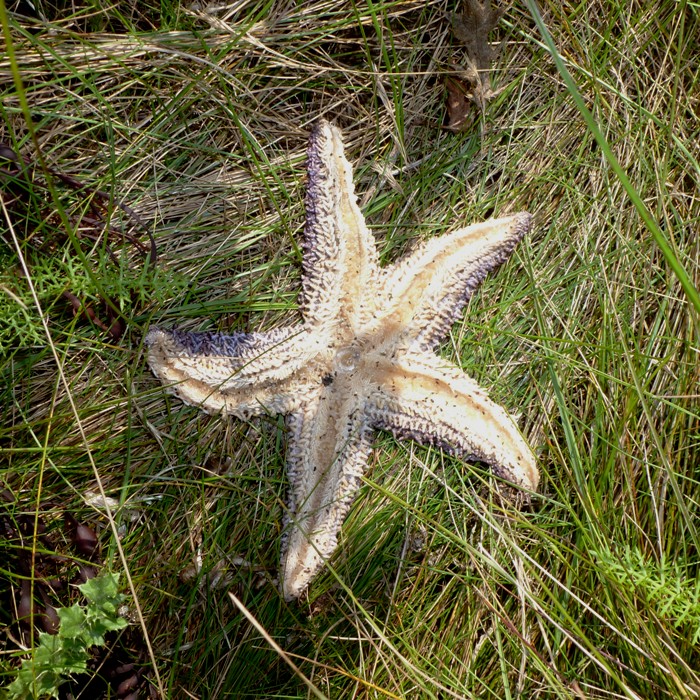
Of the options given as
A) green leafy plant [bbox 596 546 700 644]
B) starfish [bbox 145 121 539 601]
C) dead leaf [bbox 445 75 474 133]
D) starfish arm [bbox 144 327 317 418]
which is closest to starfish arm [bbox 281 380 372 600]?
starfish [bbox 145 121 539 601]

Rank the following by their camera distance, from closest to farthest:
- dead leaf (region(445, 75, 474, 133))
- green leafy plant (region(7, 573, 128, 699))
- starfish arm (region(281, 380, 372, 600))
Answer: green leafy plant (region(7, 573, 128, 699)) → starfish arm (region(281, 380, 372, 600)) → dead leaf (region(445, 75, 474, 133))

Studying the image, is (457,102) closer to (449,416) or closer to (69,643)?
(449,416)

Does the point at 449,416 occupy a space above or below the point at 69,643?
above

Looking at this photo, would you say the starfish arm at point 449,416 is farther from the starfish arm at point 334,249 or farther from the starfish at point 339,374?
the starfish arm at point 334,249

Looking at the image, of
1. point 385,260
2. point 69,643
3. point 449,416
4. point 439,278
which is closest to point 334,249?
point 385,260

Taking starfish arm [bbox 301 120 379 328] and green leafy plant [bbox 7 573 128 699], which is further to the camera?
starfish arm [bbox 301 120 379 328]

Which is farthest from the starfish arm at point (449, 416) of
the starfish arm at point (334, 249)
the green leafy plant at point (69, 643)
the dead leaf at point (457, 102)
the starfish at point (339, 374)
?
the green leafy plant at point (69, 643)

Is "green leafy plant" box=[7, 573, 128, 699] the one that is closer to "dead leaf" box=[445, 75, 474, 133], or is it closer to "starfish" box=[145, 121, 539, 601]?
"starfish" box=[145, 121, 539, 601]

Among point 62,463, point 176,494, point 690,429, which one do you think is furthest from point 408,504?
point 62,463
